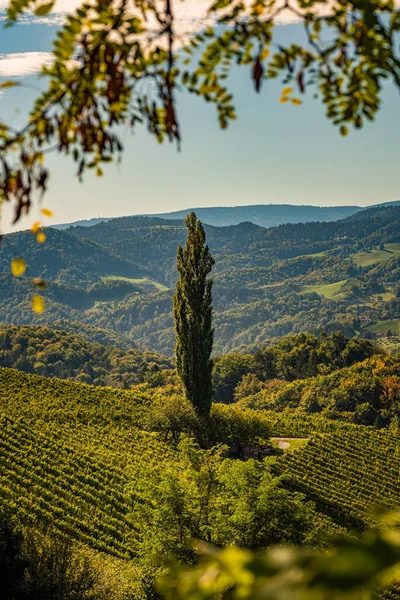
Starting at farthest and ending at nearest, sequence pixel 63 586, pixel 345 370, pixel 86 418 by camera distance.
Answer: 1. pixel 345 370
2. pixel 86 418
3. pixel 63 586

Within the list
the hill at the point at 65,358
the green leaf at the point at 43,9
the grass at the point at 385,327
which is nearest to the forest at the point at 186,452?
the green leaf at the point at 43,9

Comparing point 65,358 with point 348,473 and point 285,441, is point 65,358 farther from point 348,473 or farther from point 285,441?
point 348,473

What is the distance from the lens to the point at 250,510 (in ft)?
39.2

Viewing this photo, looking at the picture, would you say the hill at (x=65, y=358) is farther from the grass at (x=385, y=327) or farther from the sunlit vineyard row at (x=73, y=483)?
the grass at (x=385, y=327)

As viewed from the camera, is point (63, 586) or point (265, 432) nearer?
point (63, 586)

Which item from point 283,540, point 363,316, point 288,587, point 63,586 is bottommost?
point 363,316

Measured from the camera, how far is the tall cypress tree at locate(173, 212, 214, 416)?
27.1 m

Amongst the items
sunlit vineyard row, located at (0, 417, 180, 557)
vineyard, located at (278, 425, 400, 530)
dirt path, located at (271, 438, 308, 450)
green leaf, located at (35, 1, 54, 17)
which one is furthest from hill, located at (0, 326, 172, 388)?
green leaf, located at (35, 1, 54, 17)

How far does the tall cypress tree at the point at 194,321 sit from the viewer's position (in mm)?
27109

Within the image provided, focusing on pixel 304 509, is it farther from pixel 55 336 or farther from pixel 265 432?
pixel 55 336

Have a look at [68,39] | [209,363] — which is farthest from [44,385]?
[68,39]

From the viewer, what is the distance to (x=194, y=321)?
2712 cm

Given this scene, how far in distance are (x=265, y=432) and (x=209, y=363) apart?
17.0 ft

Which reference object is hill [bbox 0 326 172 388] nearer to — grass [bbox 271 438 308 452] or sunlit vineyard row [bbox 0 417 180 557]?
grass [bbox 271 438 308 452]
